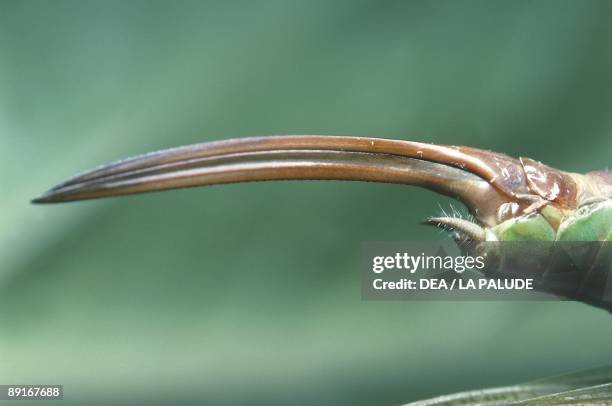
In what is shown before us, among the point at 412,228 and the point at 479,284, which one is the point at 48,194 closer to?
the point at 479,284

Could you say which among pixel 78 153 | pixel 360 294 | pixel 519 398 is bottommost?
pixel 519 398

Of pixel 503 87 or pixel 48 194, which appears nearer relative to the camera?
pixel 48 194

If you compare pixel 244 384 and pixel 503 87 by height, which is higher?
pixel 503 87

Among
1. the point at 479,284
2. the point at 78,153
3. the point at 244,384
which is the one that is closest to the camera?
the point at 479,284

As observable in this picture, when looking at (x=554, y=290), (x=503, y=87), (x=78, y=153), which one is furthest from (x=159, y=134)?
(x=554, y=290)

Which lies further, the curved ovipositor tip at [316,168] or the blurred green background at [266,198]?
the blurred green background at [266,198]

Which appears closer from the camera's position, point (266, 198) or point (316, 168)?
point (316, 168)

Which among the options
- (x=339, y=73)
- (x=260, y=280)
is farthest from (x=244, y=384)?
(x=339, y=73)

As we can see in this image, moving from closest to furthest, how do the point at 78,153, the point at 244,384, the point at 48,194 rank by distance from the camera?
the point at 48,194 → the point at 244,384 → the point at 78,153

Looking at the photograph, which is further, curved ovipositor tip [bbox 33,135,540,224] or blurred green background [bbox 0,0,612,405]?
blurred green background [bbox 0,0,612,405]
